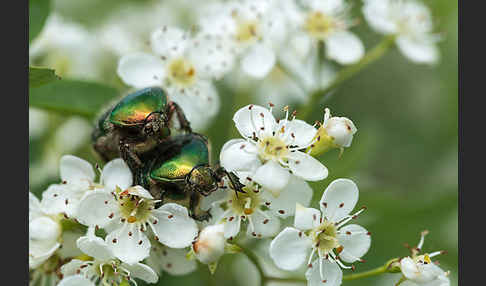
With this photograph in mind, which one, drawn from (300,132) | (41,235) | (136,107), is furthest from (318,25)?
(41,235)

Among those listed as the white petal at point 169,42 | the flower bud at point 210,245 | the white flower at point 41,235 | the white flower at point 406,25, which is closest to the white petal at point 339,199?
the flower bud at point 210,245

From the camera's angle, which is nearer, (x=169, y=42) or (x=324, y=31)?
(x=169, y=42)

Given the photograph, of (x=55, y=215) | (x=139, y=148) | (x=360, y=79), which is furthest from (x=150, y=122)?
(x=360, y=79)

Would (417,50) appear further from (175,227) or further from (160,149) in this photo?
(175,227)

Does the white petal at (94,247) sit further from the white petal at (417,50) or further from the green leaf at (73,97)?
the white petal at (417,50)

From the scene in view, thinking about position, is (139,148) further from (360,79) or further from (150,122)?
(360,79)

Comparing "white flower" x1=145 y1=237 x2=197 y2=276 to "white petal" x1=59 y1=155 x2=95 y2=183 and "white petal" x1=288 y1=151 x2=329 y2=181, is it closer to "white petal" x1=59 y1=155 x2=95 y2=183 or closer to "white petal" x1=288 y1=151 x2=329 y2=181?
"white petal" x1=59 y1=155 x2=95 y2=183

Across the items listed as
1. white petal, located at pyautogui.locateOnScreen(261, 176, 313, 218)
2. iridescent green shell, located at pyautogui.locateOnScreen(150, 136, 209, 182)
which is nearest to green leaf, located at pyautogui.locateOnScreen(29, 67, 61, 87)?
iridescent green shell, located at pyautogui.locateOnScreen(150, 136, 209, 182)
